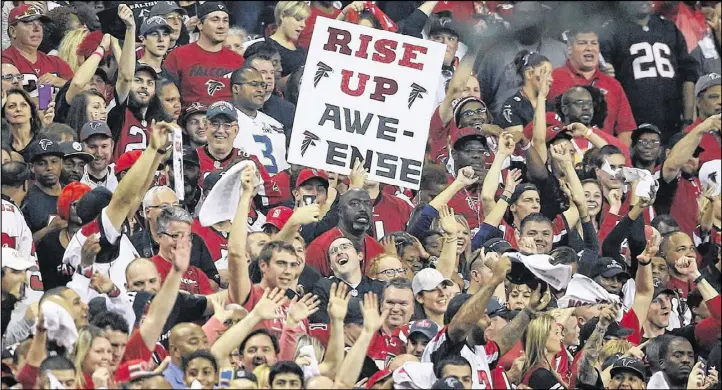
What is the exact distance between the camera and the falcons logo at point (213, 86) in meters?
15.6

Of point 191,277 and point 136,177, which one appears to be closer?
point 136,177

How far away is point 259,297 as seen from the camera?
12.5 meters

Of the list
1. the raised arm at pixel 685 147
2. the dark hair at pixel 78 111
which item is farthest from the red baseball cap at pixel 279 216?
the raised arm at pixel 685 147

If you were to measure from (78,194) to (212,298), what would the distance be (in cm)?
112

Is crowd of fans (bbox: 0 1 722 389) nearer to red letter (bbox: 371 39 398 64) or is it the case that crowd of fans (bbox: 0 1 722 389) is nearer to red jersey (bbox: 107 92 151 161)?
red jersey (bbox: 107 92 151 161)

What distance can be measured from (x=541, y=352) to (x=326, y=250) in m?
1.60

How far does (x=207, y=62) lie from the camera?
15758mm

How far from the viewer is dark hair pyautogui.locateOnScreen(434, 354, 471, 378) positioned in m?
12.1

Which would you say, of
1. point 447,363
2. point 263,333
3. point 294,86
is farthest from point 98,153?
point 447,363

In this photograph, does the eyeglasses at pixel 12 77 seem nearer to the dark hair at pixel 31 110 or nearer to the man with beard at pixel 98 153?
the dark hair at pixel 31 110

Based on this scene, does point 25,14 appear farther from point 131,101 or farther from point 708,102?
point 708,102

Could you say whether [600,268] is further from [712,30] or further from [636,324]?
[712,30]

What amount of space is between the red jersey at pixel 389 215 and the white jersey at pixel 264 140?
26.5 inches

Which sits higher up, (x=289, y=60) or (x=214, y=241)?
(x=289, y=60)
